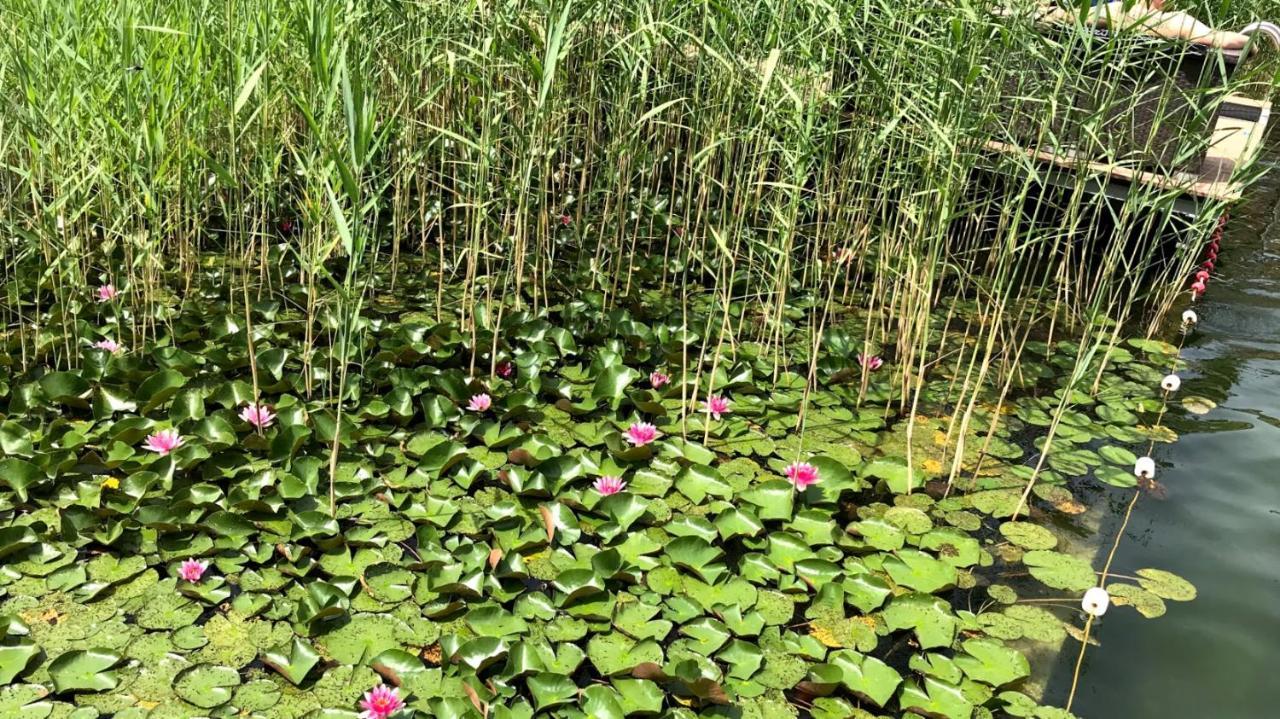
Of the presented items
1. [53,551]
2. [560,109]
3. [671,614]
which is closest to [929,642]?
[671,614]

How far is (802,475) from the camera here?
2.76 m

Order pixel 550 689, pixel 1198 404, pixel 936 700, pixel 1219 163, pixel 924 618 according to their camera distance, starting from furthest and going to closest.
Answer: pixel 1219 163 → pixel 1198 404 → pixel 924 618 → pixel 936 700 → pixel 550 689

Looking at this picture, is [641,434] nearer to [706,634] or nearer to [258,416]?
[706,634]

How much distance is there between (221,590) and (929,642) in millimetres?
1610

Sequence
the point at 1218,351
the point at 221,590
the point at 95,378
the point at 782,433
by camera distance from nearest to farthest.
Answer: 1. the point at 221,590
2. the point at 95,378
3. the point at 782,433
4. the point at 1218,351

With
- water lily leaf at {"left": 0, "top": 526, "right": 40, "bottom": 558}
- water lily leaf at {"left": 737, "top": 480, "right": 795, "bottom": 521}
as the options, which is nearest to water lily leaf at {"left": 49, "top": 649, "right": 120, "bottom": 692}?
water lily leaf at {"left": 0, "top": 526, "right": 40, "bottom": 558}

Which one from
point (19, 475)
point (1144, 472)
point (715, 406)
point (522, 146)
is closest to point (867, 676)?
point (715, 406)

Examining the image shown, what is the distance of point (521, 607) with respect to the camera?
2.29 meters

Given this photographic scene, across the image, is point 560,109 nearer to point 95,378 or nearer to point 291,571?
point 95,378

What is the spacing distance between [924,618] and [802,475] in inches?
21.1

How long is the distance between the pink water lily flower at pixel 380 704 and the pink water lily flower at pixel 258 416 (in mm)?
1066

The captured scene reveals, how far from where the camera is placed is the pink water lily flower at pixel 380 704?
1919mm

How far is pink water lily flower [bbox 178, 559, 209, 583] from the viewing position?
2.26m

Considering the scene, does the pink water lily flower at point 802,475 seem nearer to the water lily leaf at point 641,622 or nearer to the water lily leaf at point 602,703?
the water lily leaf at point 641,622
